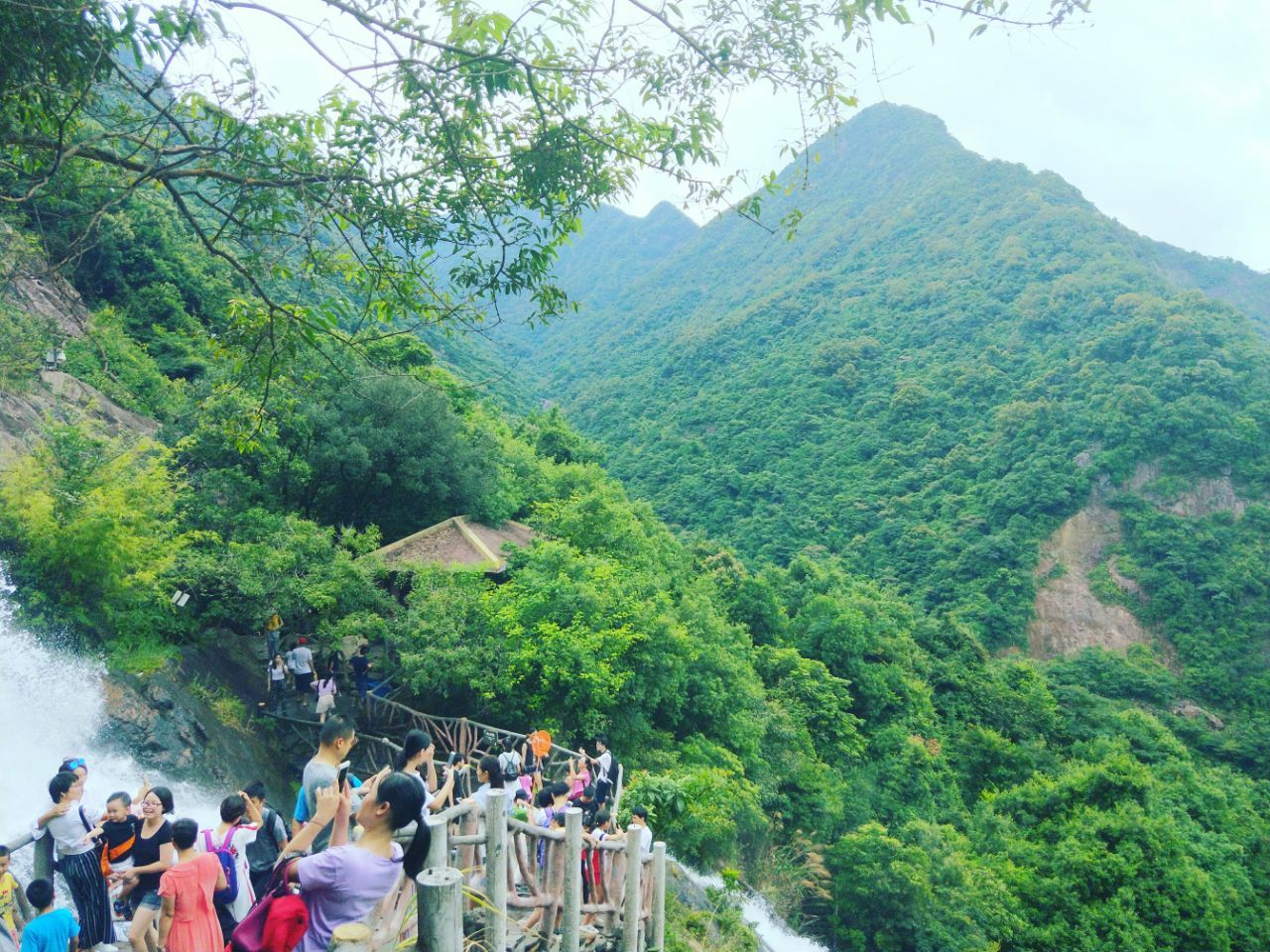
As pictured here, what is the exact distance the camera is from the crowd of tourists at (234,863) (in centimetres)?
270

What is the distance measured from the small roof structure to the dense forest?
29.0 inches

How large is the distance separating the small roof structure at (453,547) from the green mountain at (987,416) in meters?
12.5

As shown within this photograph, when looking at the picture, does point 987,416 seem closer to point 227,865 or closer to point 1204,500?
point 1204,500

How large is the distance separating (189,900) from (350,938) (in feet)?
4.80

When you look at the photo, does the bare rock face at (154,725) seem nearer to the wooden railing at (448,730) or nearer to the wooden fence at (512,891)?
the wooden railing at (448,730)

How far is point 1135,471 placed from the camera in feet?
129

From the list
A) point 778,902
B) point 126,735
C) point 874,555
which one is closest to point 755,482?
point 874,555

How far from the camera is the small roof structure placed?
14539 millimetres

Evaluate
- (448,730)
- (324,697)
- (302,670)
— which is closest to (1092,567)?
(448,730)

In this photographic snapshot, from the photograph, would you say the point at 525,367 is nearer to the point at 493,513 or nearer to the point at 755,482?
the point at 755,482

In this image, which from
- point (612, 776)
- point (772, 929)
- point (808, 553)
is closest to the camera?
point (612, 776)

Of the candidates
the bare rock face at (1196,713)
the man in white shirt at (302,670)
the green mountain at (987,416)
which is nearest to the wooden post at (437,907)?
the man in white shirt at (302,670)

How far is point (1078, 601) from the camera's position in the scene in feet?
120

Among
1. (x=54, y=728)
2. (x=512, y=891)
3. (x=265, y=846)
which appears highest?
(x=265, y=846)
